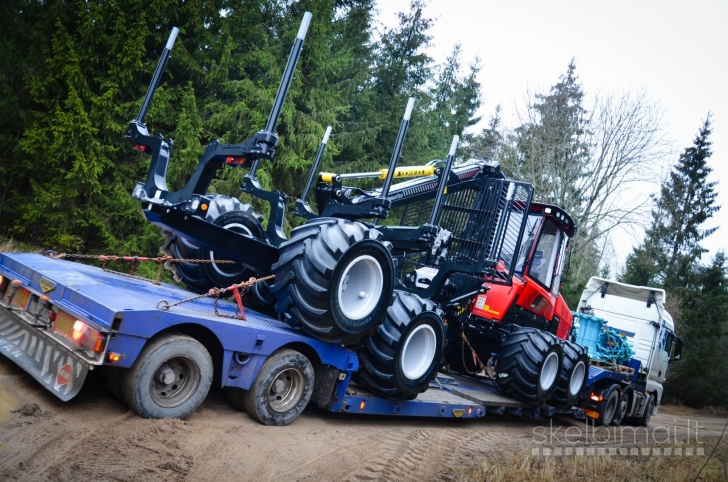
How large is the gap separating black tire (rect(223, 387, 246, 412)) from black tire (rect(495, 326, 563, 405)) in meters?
4.32

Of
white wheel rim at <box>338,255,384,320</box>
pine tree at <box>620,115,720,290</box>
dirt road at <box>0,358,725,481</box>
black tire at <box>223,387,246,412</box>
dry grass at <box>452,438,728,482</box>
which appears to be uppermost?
pine tree at <box>620,115,720,290</box>

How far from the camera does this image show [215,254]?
6.94m

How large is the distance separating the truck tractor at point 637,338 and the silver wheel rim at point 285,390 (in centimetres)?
754

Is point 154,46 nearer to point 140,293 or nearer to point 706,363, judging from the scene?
point 140,293

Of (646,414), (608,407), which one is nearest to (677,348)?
(646,414)

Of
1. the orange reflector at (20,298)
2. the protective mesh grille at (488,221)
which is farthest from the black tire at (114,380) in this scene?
the protective mesh grille at (488,221)

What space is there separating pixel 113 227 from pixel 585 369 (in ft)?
34.1

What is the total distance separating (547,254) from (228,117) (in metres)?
8.70

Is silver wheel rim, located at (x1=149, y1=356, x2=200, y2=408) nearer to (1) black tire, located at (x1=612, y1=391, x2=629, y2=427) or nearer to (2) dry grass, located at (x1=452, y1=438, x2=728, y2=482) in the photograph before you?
(2) dry grass, located at (x1=452, y1=438, x2=728, y2=482)

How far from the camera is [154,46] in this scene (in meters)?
14.2

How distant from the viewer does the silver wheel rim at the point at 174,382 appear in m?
4.54

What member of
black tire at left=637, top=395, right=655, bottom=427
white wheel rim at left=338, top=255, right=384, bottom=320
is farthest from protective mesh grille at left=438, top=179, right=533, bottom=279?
black tire at left=637, top=395, right=655, bottom=427

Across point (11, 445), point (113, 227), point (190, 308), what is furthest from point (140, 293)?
point (113, 227)

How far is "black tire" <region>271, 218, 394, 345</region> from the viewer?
530cm
